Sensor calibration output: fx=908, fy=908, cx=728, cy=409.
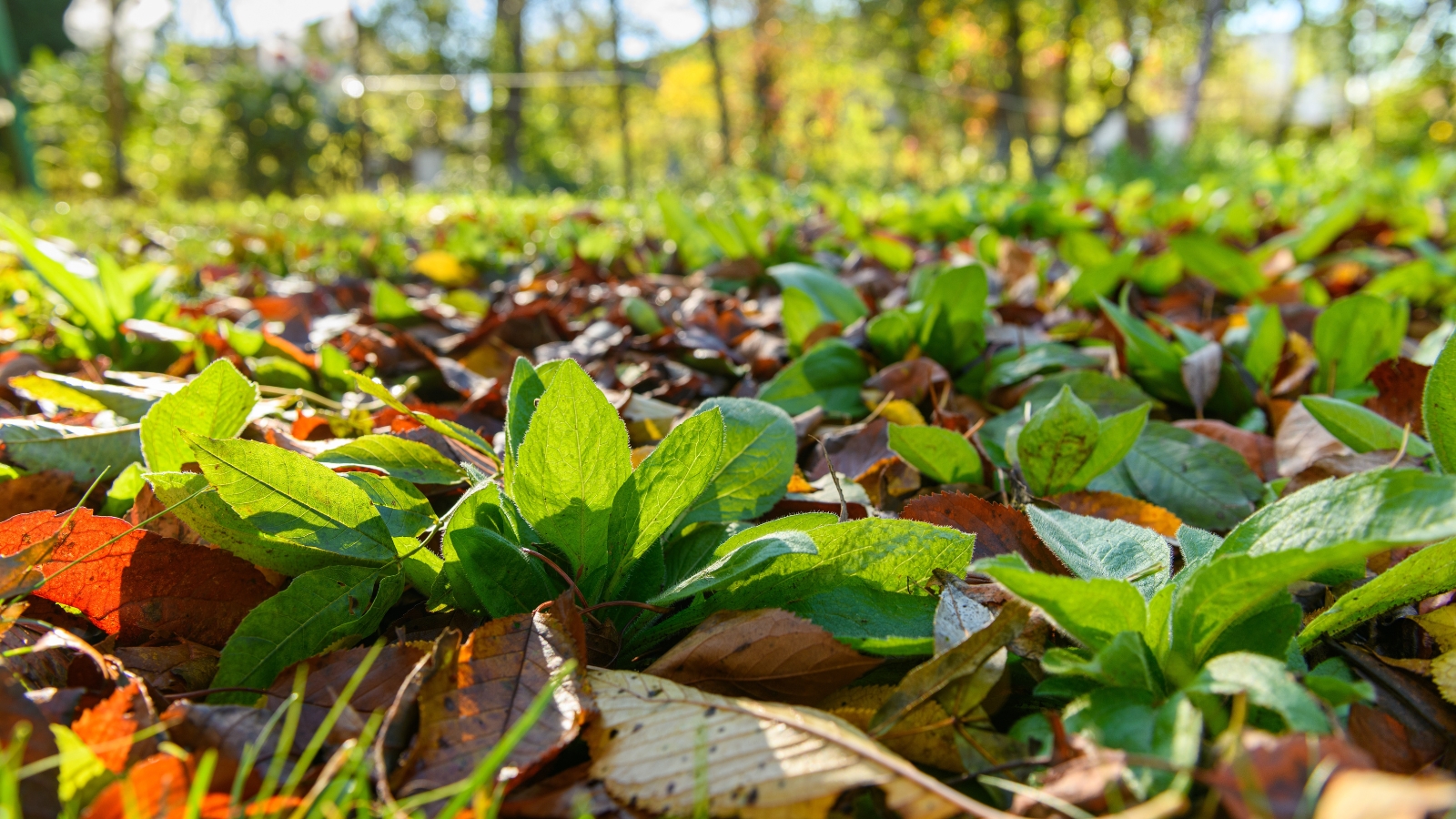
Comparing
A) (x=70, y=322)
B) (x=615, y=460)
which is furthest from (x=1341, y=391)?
(x=70, y=322)

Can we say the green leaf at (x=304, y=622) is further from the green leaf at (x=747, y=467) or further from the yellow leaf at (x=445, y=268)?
the yellow leaf at (x=445, y=268)

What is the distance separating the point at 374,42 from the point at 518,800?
44307 mm

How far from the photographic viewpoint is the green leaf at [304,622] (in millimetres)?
927

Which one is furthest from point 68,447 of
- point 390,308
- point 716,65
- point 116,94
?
point 116,94

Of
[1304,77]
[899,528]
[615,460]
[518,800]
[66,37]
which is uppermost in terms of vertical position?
[66,37]

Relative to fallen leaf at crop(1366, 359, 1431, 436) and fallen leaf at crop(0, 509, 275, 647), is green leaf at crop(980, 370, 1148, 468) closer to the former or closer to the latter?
fallen leaf at crop(1366, 359, 1431, 436)

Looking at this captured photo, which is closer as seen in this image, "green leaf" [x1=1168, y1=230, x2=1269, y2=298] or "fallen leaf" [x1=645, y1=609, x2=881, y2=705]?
"fallen leaf" [x1=645, y1=609, x2=881, y2=705]

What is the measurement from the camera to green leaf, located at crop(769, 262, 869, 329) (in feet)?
7.17

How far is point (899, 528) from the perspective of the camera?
101 cm

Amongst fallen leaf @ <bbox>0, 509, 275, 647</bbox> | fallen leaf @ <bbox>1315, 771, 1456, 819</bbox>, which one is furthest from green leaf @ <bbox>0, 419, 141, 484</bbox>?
fallen leaf @ <bbox>1315, 771, 1456, 819</bbox>

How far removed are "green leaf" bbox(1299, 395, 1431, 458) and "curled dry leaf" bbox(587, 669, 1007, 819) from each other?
3.06 feet

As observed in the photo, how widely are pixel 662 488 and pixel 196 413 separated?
68cm

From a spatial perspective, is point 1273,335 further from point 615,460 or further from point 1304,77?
point 1304,77

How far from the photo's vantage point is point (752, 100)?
61.7 ft
